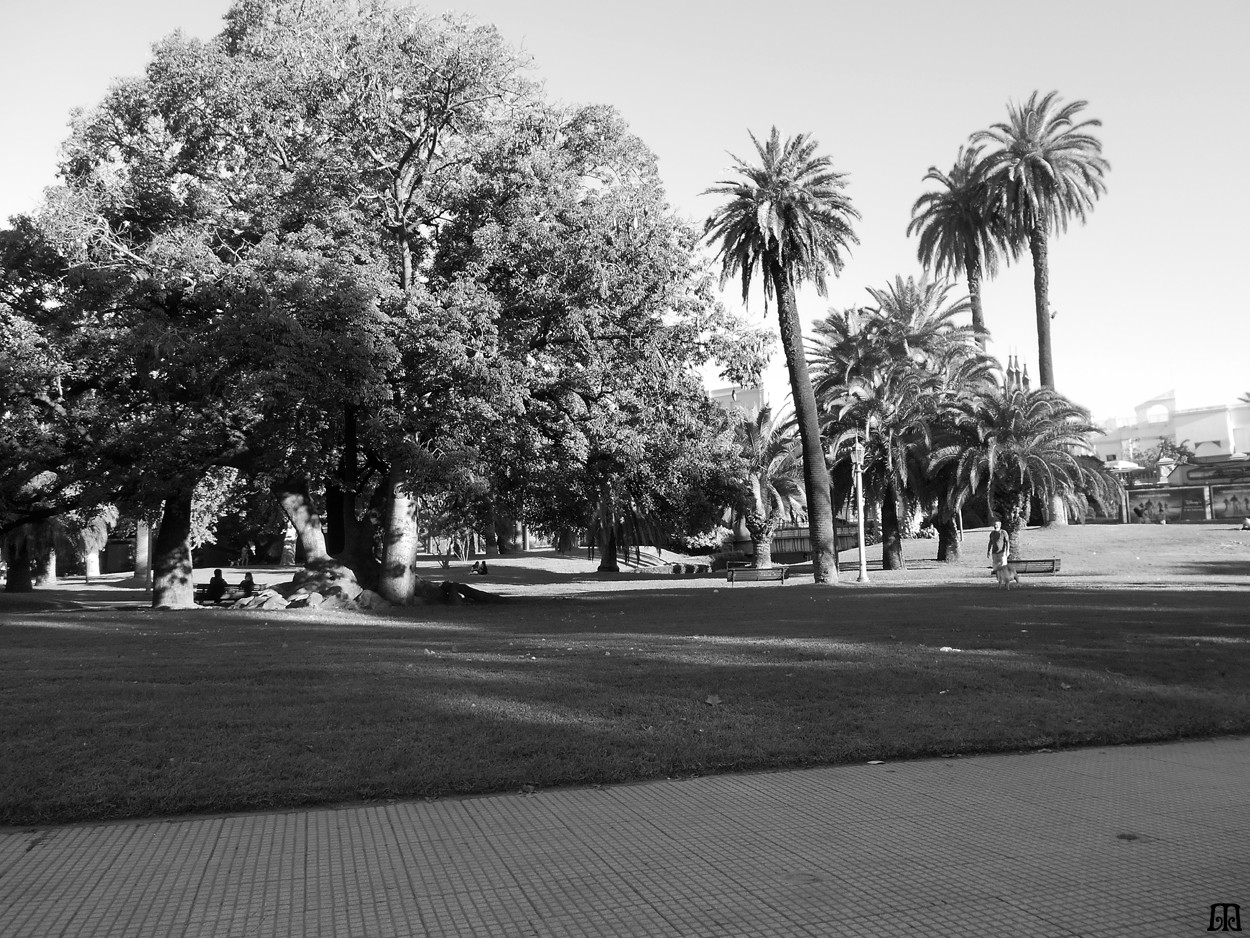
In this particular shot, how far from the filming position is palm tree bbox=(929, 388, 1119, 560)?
38.1m

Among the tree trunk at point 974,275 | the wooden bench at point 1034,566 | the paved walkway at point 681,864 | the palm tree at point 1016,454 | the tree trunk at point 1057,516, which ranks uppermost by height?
the tree trunk at point 974,275

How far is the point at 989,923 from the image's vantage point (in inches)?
171

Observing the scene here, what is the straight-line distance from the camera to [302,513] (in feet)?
86.9

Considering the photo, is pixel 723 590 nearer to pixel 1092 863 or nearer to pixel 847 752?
pixel 847 752

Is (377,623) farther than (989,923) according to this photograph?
Yes

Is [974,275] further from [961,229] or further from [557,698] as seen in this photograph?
[557,698]

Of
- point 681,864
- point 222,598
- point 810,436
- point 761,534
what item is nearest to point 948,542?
point 761,534

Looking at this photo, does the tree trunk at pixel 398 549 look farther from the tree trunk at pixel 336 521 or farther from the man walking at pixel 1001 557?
the man walking at pixel 1001 557

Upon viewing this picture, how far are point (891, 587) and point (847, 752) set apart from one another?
68.0ft

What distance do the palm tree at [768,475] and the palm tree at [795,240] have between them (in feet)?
32.6

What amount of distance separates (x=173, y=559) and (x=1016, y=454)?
28.6 m

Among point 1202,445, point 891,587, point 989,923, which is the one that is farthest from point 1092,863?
point 1202,445

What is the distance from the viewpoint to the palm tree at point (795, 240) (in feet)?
101

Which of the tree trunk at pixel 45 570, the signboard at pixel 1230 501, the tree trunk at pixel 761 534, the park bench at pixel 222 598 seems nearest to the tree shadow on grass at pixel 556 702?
the park bench at pixel 222 598
